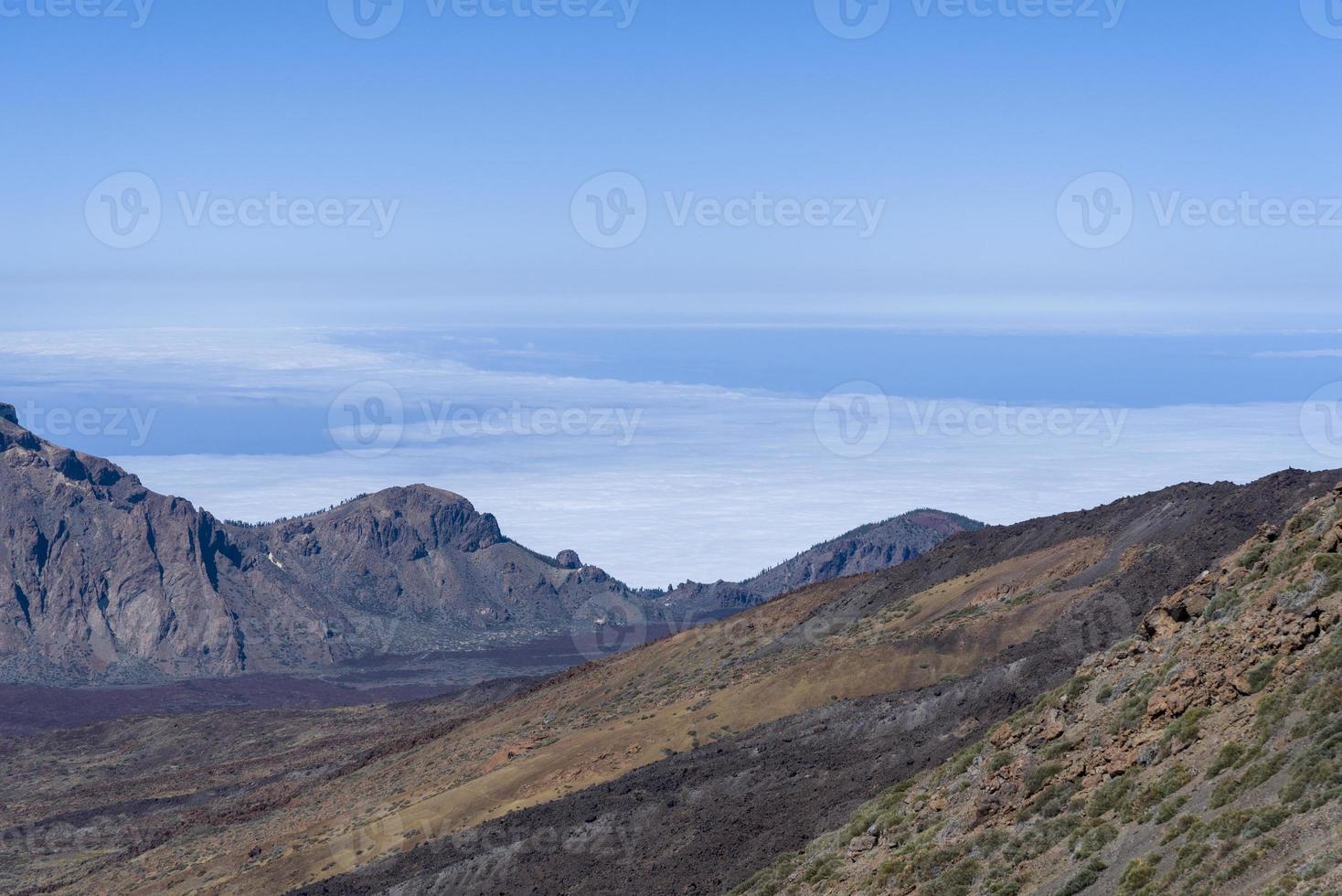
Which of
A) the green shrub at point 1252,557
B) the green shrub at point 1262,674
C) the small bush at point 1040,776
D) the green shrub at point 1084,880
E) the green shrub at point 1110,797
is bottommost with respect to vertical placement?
the green shrub at point 1084,880

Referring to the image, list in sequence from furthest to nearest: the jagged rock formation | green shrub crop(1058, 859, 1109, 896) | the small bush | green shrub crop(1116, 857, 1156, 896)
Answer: the small bush < green shrub crop(1058, 859, 1109, 896) < green shrub crop(1116, 857, 1156, 896) < the jagged rock formation

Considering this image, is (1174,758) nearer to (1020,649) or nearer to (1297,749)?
(1297,749)

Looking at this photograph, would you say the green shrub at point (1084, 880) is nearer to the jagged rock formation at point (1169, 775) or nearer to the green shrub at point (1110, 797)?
the jagged rock formation at point (1169, 775)

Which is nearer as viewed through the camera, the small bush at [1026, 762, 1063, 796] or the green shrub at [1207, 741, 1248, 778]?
the green shrub at [1207, 741, 1248, 778]

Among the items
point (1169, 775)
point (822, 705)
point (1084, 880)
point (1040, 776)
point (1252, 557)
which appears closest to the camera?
point (1084, 880)

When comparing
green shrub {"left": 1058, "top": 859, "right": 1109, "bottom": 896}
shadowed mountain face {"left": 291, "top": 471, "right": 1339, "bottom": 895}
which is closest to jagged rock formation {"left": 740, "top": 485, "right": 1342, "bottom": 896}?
green shrub {"left": 1058, "top": 859, "right": 1109, "bottom": 896}

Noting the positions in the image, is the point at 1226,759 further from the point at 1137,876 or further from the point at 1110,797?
the point at 1137,876

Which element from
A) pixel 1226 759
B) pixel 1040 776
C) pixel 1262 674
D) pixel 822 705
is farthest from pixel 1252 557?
pixel 822 705

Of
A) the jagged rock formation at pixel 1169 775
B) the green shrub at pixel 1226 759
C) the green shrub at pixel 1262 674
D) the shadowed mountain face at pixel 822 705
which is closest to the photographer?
the jagged rock formation at pixel 1169 775

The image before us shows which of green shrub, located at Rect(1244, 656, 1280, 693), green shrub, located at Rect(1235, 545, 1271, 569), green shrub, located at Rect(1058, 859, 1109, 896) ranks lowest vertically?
green shrub, located at Rect(1058, 859, 1109, 896)

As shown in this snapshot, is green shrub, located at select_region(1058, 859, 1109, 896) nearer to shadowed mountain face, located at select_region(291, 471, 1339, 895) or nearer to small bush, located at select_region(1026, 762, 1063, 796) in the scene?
small bush, located at select_region(1026, 762, 1063, 796)

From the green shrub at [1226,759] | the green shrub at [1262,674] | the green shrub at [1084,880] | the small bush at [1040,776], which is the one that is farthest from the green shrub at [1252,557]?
the green shrub at [1084,880]

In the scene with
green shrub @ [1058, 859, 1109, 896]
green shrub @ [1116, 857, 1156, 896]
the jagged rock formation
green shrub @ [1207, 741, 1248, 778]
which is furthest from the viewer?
green shrub @ [1207, 741, 1248, 778]

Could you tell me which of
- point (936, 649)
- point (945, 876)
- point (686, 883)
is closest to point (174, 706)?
point (936, 649)
